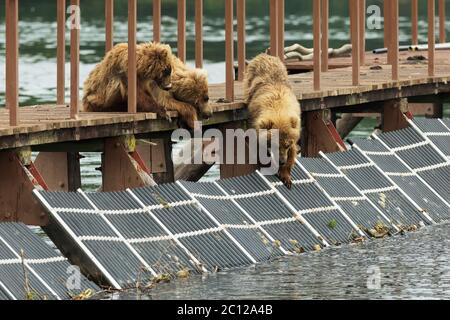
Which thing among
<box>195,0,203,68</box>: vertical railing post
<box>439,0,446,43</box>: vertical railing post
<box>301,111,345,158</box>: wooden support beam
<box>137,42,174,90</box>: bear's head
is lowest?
<box>301,111,345,158</box>: wooden support beam

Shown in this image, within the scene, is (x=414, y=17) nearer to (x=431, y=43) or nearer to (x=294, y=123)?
(x=431, y=43)

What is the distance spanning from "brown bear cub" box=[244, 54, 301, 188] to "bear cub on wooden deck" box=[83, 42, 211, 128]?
77cm

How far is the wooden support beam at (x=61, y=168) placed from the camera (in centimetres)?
2056

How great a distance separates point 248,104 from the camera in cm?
2070

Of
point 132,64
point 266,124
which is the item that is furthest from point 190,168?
point 132,64

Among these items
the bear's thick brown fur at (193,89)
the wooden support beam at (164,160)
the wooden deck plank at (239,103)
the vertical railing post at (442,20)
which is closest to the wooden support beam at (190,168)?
the wooden deck plank at (239,103)

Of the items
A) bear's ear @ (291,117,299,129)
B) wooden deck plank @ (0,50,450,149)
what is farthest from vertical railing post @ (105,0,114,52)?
bear's ear @ (291,117,299,129)

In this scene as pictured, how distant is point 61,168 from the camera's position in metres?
20.7

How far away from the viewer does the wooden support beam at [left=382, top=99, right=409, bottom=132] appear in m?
23.8

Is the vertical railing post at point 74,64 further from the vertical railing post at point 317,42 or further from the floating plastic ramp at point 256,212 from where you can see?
the vertical railing post at point 317,42

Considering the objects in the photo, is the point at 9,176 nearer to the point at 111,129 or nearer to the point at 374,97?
the point at 111,129

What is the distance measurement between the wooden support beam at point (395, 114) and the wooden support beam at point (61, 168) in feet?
16.1

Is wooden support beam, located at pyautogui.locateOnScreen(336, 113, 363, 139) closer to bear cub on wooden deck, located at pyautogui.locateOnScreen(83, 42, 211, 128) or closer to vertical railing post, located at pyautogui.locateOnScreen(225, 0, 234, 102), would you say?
vertical railing post, located at pyautogui.locateOnScreen(225, 0, 234, 102)
